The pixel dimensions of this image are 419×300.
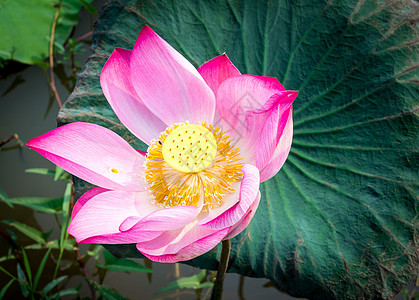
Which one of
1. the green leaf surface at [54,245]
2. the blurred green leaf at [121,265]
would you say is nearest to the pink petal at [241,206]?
the blurred green leaf at [121,265]

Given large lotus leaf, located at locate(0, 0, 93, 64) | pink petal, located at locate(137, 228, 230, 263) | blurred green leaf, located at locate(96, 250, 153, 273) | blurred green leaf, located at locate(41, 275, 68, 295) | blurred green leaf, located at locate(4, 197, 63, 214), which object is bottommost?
blurred green leaf, located at locate(41, 275, 68, 295)

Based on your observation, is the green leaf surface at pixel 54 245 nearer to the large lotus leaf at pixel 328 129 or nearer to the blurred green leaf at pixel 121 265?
the blurred green leaf at pixel 121 265

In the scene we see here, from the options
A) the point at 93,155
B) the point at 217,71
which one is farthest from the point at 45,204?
the point at 217,71

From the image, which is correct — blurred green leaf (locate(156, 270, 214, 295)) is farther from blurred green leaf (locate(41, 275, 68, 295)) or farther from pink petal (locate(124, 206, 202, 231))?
pink petal (locate(124, 206, 202, 231))

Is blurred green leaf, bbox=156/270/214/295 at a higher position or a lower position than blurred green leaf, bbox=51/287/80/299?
lower

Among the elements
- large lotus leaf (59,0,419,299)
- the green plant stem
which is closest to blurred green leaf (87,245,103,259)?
large lotus leaf (59,0,419,299)
